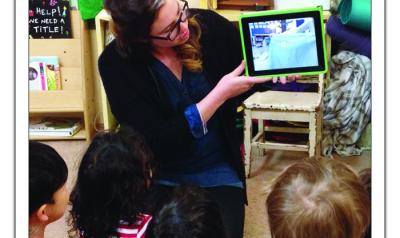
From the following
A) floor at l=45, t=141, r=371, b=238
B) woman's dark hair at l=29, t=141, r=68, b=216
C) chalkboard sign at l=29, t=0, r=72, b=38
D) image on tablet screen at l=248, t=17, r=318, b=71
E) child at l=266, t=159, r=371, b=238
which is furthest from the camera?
chalkboard sign at l=29, t=0, r=72, b=38

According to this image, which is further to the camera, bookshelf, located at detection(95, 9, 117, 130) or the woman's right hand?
bookshelf, located at detection(95, 9, 117, 130)

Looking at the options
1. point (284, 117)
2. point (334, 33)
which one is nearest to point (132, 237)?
point (284, 117)

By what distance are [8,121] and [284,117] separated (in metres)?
1.09

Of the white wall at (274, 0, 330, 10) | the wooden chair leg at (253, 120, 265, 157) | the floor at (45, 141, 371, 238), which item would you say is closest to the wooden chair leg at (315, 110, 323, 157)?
the floor at (45, 141, 371, 238)

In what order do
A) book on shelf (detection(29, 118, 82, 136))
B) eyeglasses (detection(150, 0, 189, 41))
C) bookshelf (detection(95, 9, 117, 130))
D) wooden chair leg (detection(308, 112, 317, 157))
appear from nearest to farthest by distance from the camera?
eyeglasses (detection(150, 0, 189, 41)), wooden chair leg (detection(308, 112, 317, 157)), bookshelf (detection(95, 9, 117, 130)), book on shelf (detection(29, 118, 82, 136))

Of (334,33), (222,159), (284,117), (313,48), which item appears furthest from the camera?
(334,33)

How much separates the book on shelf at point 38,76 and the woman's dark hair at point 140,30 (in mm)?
1177

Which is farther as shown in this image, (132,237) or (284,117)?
(284,117)

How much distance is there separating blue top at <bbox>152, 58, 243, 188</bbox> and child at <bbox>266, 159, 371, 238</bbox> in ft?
1.28

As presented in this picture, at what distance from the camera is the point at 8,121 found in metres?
0.85

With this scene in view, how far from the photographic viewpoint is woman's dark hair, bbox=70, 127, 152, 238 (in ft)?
2.82

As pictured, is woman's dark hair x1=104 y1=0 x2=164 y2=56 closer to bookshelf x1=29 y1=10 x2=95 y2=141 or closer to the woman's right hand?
the woman's right hand
